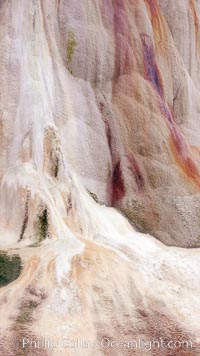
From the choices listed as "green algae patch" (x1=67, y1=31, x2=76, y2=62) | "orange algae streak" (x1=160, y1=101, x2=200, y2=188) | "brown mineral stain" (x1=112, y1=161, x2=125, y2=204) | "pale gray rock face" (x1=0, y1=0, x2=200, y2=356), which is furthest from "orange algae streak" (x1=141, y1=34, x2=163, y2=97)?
"brown mineral stain" (x1=112, y1=161, x2=125, y2=204)

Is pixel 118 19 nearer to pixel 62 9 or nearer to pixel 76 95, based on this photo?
pixel 62 9

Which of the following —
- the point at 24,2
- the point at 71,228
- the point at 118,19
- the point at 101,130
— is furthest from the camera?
the point at 118,19

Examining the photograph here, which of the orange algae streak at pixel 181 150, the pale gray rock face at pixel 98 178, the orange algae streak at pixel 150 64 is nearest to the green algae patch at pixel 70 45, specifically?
the pale gray rock face at pixel 98 178

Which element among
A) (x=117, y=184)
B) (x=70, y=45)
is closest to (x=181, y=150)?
(x=117, y=184)

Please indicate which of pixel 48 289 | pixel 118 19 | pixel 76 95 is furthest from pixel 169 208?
pixel 48 289

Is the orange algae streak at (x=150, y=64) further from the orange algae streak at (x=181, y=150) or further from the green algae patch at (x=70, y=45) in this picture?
the green algae patch at (x=70, y=45)

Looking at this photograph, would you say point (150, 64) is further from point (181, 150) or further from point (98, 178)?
point (98, 178)

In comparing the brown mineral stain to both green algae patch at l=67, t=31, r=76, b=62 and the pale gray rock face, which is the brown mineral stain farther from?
green algae patch at l=67, t=31, r=76, b=62
